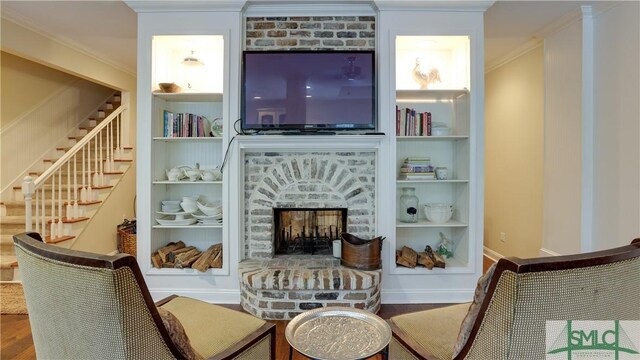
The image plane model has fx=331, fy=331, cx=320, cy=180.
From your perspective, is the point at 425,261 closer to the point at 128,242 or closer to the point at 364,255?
the point at 364,255

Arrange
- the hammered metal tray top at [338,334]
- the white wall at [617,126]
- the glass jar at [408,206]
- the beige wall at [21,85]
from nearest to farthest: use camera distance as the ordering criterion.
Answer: the hammered metal tray top at [338,334]
the white wall at [617,126]
the glass jar at [408,206]
the beige wall at [21,85]


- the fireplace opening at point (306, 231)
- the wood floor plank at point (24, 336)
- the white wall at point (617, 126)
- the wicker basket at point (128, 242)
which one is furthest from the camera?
the wicker basket at point (128, 242)

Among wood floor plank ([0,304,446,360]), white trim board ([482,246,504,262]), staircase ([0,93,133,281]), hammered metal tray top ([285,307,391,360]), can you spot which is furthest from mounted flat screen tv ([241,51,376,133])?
white trim board ([482,246,504,262])

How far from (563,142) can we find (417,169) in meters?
1.41

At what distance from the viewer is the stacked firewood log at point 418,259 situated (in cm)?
288

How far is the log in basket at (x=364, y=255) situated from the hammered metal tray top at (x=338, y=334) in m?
1.16

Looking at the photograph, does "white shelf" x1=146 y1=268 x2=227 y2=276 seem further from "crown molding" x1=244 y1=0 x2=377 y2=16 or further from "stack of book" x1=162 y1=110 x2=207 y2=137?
"crown molding" x1=244 y1=0 x2=377 y2=16

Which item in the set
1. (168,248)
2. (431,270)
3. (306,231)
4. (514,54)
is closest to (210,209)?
(168,248)

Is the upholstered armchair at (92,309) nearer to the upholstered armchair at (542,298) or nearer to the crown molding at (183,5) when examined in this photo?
the upholstered armchair at (542,298)

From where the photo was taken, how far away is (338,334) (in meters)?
1.37

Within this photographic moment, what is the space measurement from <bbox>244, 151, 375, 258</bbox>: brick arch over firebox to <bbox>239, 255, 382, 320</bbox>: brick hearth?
0.45 meters

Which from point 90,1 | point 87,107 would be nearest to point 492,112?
point 90,1

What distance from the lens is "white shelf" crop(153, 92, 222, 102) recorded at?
2924mm

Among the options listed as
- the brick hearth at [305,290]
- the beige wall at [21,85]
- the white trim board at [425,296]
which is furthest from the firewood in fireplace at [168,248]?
the beige wall at [21,85]
